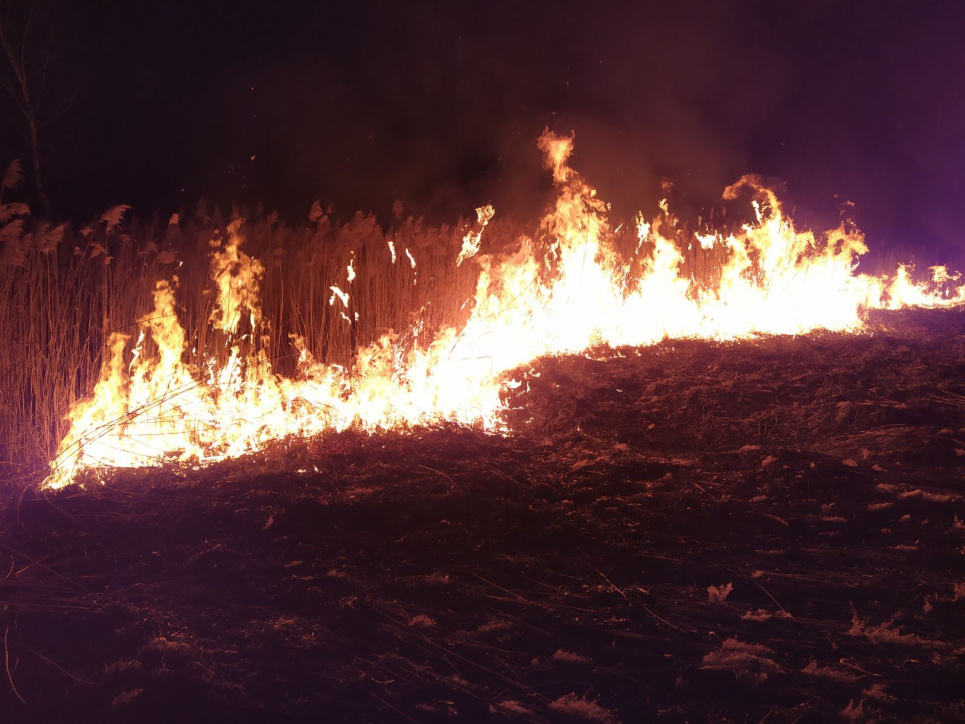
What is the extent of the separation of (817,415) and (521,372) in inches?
99.7

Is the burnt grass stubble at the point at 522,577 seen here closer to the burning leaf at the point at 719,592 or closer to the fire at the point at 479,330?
the burning leaf at the point at 719,592

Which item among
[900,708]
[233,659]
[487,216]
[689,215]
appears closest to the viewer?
[900,708]

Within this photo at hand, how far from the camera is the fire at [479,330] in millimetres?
5574

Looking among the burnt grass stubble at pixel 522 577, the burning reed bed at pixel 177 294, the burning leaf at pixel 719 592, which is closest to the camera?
the burnt grass stubble at pixel 522 577

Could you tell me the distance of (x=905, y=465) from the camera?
523cm

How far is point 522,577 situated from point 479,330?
3.66m

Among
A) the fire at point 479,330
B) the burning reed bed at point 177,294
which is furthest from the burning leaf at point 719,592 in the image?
the burning reed bed at point 177,294

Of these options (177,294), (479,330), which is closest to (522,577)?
(479,330)

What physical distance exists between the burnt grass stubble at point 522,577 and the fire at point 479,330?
0.40m

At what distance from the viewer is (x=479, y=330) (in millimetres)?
7129

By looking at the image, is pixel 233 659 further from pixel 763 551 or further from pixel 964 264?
A: pixel 964 264

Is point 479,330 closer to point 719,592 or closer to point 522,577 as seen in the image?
point 522,577

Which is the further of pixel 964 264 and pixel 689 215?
pixel 964 264

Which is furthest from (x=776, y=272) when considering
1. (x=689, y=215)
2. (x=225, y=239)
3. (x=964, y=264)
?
(x=964, y=264)
